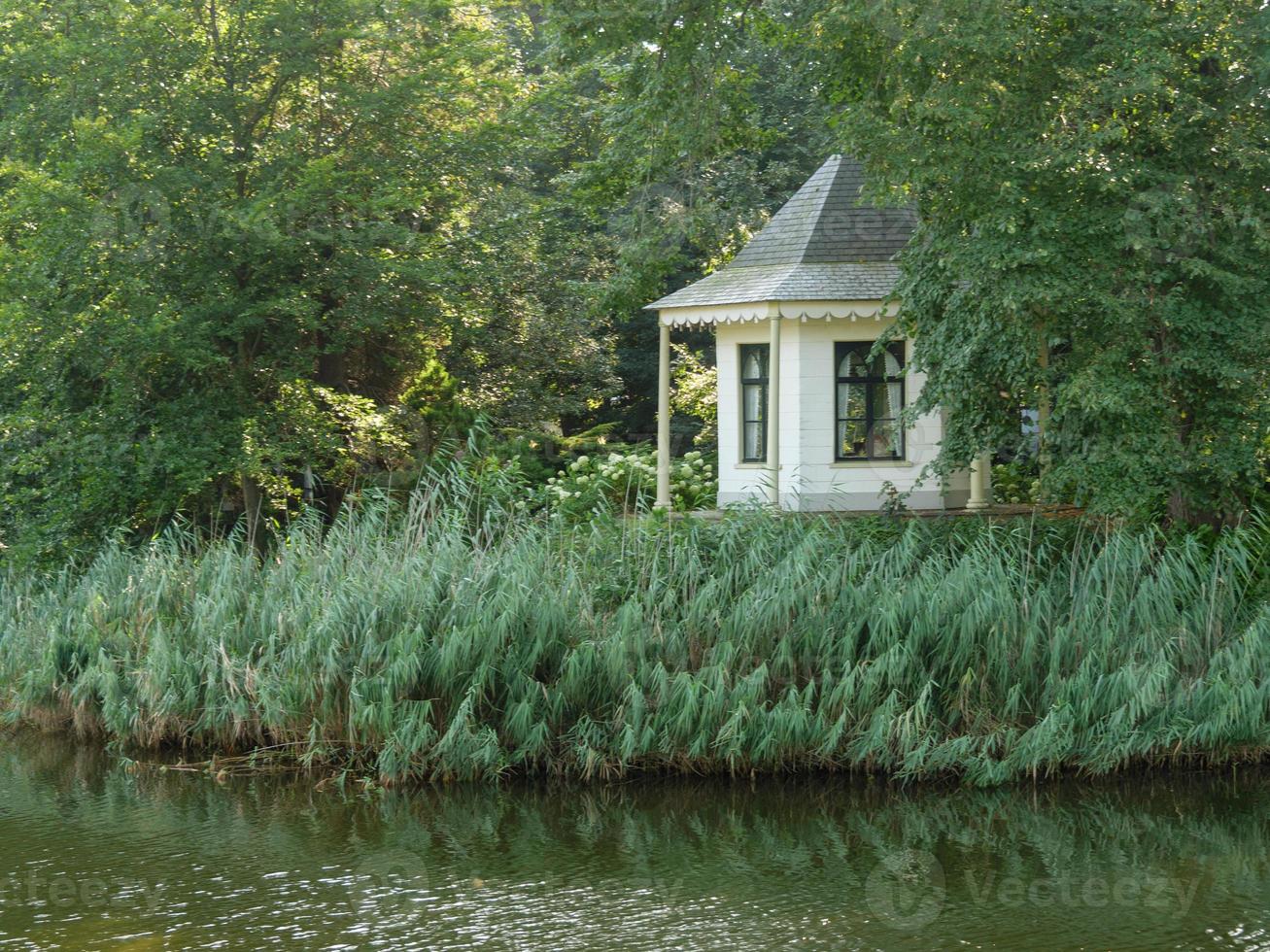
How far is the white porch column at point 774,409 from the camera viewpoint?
613 inches

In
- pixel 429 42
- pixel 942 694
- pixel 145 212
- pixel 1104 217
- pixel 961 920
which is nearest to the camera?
pixel 961 920

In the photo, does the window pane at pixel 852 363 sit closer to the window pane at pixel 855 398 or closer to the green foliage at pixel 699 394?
the window pane at pixel 855 398

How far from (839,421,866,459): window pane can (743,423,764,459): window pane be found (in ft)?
3.41

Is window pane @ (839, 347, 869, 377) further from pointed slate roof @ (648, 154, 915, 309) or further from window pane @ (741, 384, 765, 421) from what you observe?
window pane @ (741, 384, 765, 421)

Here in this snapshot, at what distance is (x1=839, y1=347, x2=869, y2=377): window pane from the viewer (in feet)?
53.3

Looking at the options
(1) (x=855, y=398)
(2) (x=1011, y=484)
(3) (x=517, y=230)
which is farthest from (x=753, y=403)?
(3) (x=517, y=230)

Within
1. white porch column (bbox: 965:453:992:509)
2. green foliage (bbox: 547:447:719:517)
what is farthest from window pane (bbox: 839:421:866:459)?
green foliage (bbox: 547:447:719:517)

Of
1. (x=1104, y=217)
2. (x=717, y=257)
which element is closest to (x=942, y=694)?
(x=1104, y=217)

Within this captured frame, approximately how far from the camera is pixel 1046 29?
1172 cm

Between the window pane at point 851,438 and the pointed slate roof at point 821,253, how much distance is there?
1.56m

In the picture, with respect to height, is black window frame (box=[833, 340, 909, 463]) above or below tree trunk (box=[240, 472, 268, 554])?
above

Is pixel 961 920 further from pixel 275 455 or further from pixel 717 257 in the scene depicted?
pixel 717 257

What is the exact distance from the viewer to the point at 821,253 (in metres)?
16.4

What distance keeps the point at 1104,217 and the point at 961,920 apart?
6.29 metres
